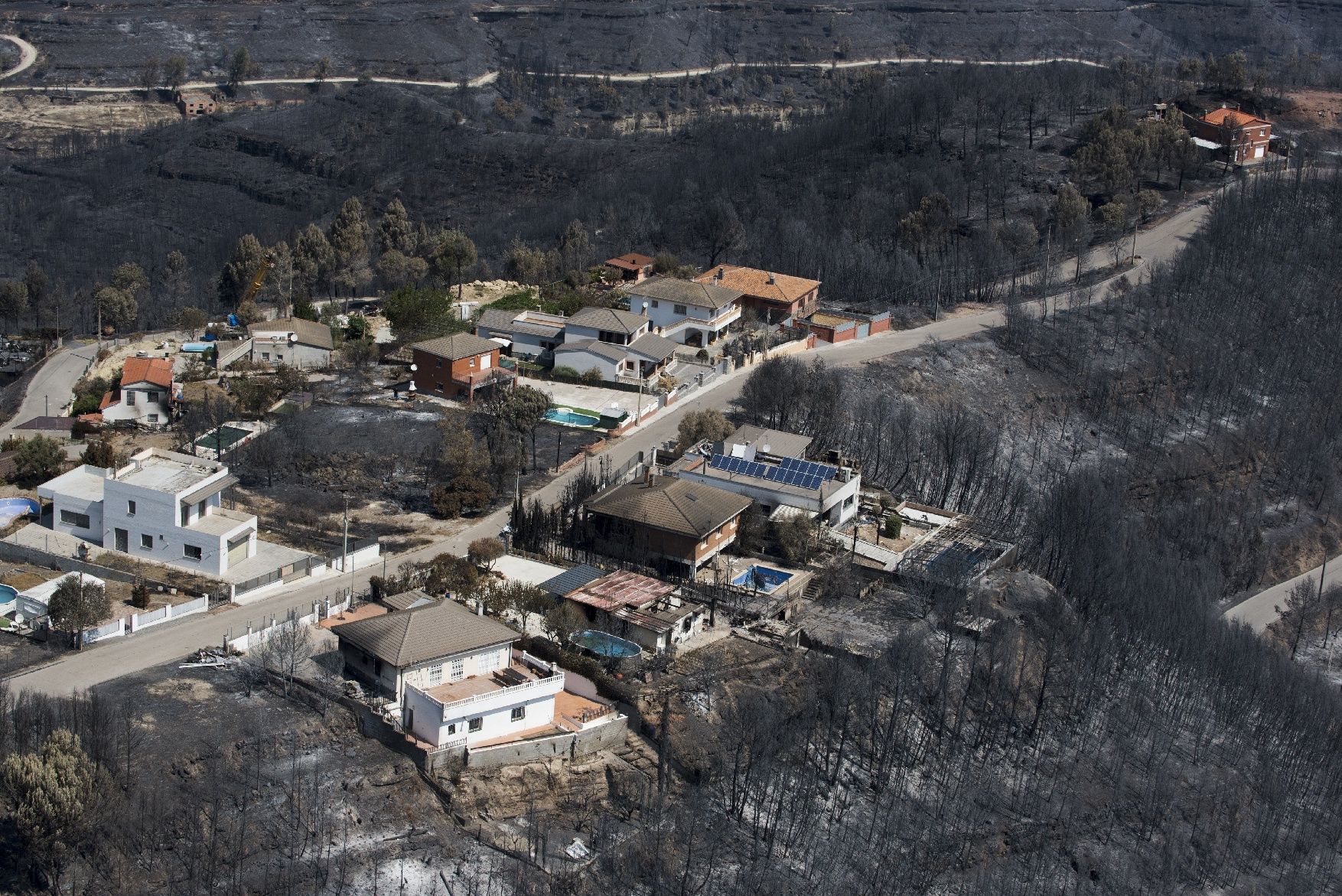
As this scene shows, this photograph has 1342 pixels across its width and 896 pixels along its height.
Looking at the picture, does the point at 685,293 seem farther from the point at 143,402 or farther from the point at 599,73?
the point at 599,73

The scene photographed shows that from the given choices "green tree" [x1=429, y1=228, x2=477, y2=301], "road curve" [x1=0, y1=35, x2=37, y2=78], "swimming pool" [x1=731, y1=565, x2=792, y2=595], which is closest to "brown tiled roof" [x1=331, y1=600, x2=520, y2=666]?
"swimming pool" [x1=731, y1=565, x2=792, y2=595]

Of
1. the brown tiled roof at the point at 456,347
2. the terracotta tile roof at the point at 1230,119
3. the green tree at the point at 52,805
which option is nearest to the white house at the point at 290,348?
the brown tiled roof at the point at 456,347

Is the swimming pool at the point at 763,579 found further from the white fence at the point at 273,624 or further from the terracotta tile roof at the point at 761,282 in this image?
the terracotta tile roof at the point at 761,282

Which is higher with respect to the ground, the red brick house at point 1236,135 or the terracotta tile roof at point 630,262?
the red brick house at point 1236,135

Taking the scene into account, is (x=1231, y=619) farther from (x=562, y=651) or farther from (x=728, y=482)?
(x=562, y=651)

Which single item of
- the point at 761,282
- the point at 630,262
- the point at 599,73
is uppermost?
the point at 761,282

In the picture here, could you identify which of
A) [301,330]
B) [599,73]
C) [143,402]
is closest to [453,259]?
[301,330]

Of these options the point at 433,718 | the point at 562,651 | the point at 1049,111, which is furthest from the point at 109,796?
the point at 1049,111
